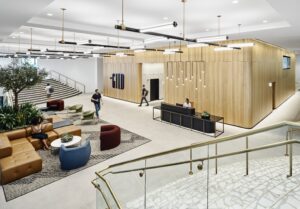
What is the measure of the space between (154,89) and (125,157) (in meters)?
11.9

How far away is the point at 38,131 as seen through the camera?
26.1 feet

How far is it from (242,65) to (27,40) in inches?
492

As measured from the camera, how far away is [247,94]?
10.3 metres

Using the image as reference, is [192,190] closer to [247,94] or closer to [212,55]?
[247,94]

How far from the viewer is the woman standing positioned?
25.2 ft

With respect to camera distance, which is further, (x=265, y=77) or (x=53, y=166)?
(x=265, y=77)

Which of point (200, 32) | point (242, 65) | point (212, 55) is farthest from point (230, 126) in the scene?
point (200, 32)

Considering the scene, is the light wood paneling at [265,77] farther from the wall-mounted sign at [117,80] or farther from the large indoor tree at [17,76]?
the wall-mounted sign at [117,80]

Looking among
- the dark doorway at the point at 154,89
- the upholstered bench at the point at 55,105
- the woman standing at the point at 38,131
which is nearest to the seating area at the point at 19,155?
the woman standing at the point at 38,131

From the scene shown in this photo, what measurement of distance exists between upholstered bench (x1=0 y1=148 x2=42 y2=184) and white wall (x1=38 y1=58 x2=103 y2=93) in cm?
1771

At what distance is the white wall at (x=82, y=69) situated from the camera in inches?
916

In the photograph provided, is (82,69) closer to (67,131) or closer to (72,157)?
(67,131)

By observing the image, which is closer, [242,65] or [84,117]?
[242,65]

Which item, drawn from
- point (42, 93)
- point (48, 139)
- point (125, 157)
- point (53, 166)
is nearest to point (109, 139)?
point (125, 157)
